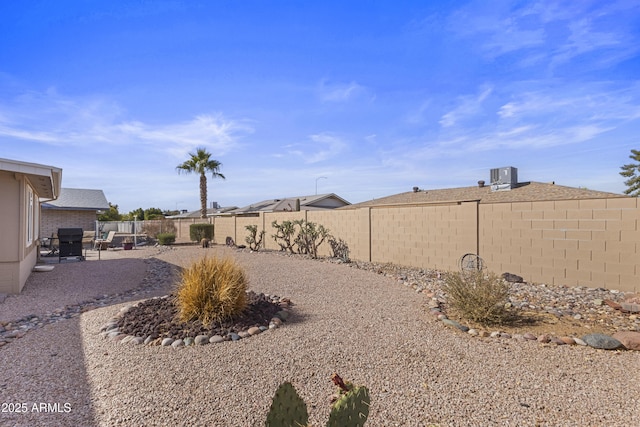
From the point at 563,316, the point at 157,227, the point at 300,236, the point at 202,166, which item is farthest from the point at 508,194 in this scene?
the point at 157,227

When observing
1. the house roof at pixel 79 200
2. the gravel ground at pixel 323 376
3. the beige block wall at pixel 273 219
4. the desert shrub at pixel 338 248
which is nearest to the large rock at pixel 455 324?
the gravel ground at pixel 323 376

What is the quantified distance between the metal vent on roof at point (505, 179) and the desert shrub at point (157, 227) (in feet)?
68.2

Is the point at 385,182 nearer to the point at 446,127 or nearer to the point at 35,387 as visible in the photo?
the point at 446,127

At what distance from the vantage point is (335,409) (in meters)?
1.94

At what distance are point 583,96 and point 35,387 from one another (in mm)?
12022

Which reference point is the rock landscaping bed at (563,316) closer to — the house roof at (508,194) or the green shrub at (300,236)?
the house roof at (508,194)

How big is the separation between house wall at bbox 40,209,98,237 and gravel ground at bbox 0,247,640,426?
21.1 metres

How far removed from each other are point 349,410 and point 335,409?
0.25 ft

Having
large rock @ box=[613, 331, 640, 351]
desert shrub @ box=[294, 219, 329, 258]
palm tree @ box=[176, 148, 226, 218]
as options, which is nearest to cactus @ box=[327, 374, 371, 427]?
large rock @ box=[613, 331, 640, 351]

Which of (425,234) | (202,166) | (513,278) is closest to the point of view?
(513,278)

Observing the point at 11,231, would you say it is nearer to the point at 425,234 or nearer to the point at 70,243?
the point at 70,243

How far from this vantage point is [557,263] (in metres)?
8.11

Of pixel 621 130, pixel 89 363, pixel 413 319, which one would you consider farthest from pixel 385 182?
pixel 89 363

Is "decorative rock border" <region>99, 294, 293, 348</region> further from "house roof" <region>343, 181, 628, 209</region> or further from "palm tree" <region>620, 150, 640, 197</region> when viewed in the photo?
"palm tree" <region>620, 150, 640, 197</region>
